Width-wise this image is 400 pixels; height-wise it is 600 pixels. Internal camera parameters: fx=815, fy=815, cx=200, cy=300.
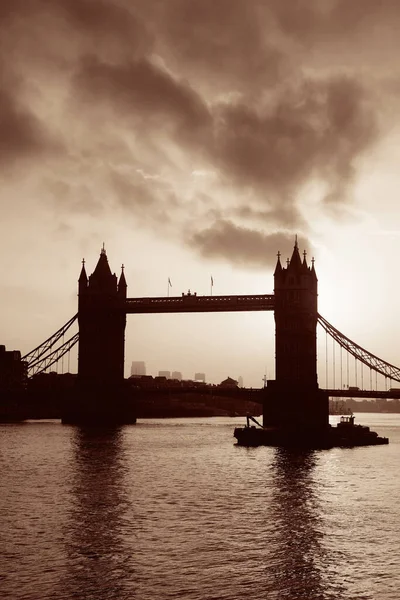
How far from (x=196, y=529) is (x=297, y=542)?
5.05 m

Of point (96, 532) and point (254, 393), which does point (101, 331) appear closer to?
point (254, 393)

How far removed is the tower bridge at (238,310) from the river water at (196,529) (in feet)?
146

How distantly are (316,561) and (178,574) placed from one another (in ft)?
19.3

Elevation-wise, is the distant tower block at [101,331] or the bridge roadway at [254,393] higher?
the distant tower block at [101,331]

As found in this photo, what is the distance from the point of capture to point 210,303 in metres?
125

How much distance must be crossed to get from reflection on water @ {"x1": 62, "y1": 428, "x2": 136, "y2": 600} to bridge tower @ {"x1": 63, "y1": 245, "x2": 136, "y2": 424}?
207 feet

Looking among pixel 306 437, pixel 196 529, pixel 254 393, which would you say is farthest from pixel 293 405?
pixel 196 529

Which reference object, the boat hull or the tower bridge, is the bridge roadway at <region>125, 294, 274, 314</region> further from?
the boat hull

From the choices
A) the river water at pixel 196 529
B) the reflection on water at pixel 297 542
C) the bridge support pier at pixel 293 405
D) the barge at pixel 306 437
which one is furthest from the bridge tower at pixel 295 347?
the reflection on water at pixel 297 542

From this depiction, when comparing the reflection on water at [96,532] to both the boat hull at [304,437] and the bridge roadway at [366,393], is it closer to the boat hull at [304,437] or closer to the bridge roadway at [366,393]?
the boat hull at [304,437]

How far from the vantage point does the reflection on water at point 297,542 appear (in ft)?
92.8

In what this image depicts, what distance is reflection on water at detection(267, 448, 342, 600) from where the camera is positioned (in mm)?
28297

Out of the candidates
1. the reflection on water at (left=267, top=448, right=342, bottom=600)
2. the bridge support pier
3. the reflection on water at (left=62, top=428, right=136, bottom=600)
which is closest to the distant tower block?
the bridge support pier

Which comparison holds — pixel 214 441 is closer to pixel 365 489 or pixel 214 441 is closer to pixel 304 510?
pixel 365 489
